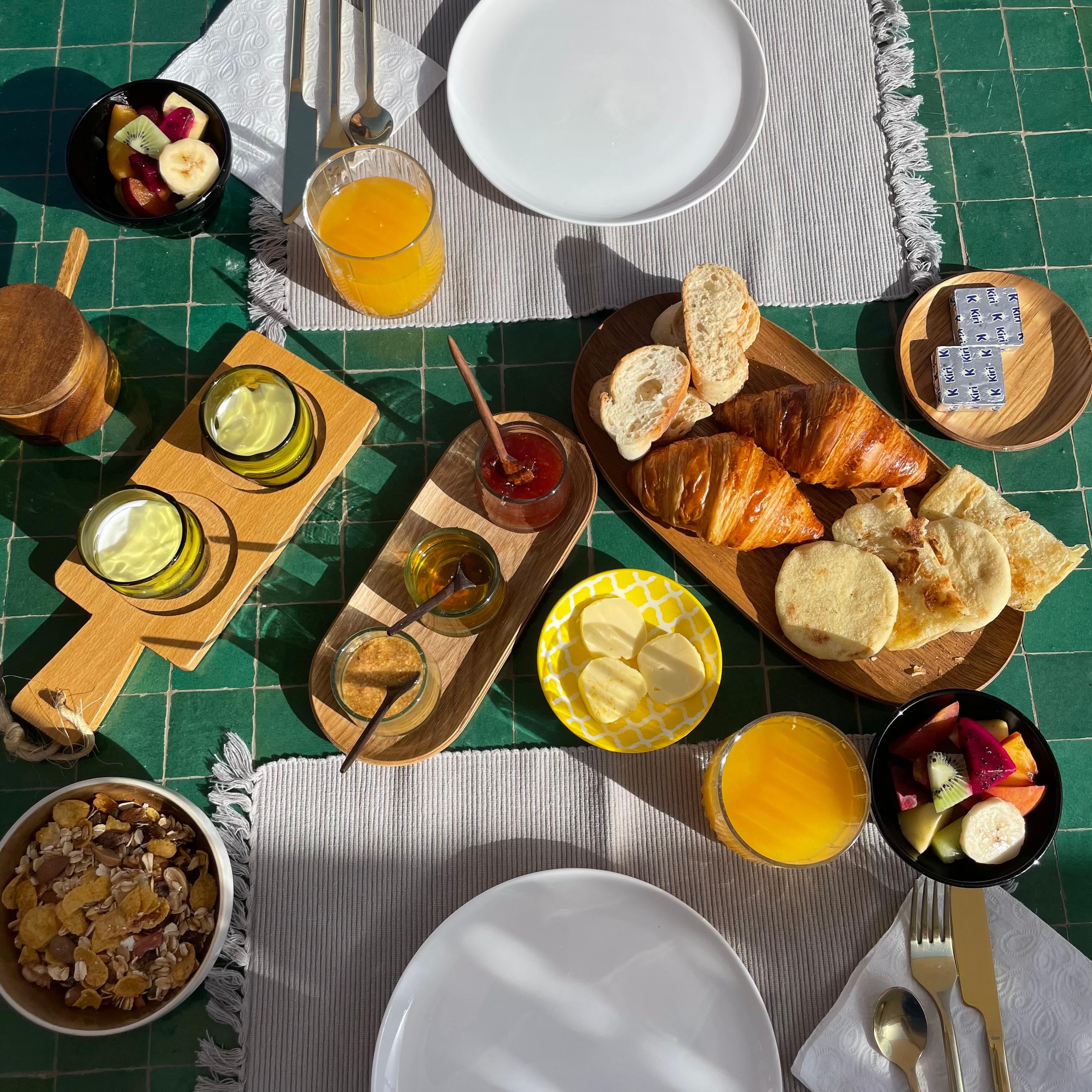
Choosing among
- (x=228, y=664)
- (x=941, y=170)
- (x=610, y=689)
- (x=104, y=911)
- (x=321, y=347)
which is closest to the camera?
(x=104, y=911)

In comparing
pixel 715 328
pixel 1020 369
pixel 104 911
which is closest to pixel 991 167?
pixel 1020 369

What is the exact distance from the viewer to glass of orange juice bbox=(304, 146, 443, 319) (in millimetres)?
1336

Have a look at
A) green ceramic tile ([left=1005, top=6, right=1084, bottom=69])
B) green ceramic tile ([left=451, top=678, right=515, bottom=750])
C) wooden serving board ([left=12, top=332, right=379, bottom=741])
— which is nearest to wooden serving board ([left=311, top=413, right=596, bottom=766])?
green ceramic tile ([left=451, top=678, right=515, bottom=750])

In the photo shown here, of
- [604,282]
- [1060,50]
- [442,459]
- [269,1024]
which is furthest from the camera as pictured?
[1060,50]

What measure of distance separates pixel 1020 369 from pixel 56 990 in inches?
68.6

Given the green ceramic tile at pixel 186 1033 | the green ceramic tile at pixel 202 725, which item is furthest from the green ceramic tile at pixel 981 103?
the green ceramic tile at pixel 186 1033

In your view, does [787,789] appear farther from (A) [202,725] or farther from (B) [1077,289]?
(B) [1077,289]

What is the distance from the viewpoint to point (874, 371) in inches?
58.1

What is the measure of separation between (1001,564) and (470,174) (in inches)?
43.0

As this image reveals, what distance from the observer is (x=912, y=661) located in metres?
1.33

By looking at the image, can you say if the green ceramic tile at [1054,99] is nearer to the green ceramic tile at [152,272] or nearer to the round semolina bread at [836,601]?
the round semolina bread at [836,601]

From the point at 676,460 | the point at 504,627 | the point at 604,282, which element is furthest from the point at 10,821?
the point at 604,282

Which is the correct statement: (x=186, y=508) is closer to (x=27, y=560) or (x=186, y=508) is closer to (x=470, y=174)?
(x=27, y=560)

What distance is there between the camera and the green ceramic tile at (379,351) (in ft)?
4.81
